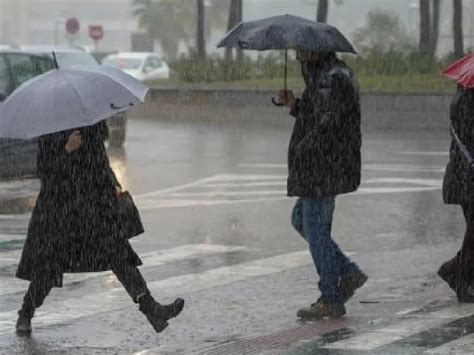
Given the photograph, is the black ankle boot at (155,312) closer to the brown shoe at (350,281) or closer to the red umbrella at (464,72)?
the brown shoe at (350,281)

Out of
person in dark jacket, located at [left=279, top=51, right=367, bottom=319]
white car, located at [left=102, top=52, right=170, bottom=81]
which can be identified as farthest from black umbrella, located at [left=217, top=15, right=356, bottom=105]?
white car, located at [left=102, top=52, right=170, bottom=81]

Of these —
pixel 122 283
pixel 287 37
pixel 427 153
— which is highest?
pixel 287 37

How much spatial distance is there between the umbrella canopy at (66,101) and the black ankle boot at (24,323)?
1117 millimetres

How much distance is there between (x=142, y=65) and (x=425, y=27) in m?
13.1

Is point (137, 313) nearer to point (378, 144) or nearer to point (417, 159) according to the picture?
point (417, 159)

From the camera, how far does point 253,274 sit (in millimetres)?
11391

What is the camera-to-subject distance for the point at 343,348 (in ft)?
27.5

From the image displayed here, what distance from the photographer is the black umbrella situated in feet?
30.4

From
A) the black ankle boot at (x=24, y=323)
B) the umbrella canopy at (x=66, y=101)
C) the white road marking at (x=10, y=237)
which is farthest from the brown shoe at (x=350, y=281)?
the white road marking at (x=10, y=237)

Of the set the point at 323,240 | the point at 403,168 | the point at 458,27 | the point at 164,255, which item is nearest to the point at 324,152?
the point at 323,240

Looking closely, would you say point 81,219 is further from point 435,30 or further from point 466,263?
point 435,30

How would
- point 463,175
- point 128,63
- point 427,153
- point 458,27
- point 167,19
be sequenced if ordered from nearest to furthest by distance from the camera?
point 463,175 < point 427,153 < point 458,27 < point 128,63 < point 167,19

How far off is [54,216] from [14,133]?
0.55 meters

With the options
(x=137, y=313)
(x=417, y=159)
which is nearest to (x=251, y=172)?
(x=417, y=159)
